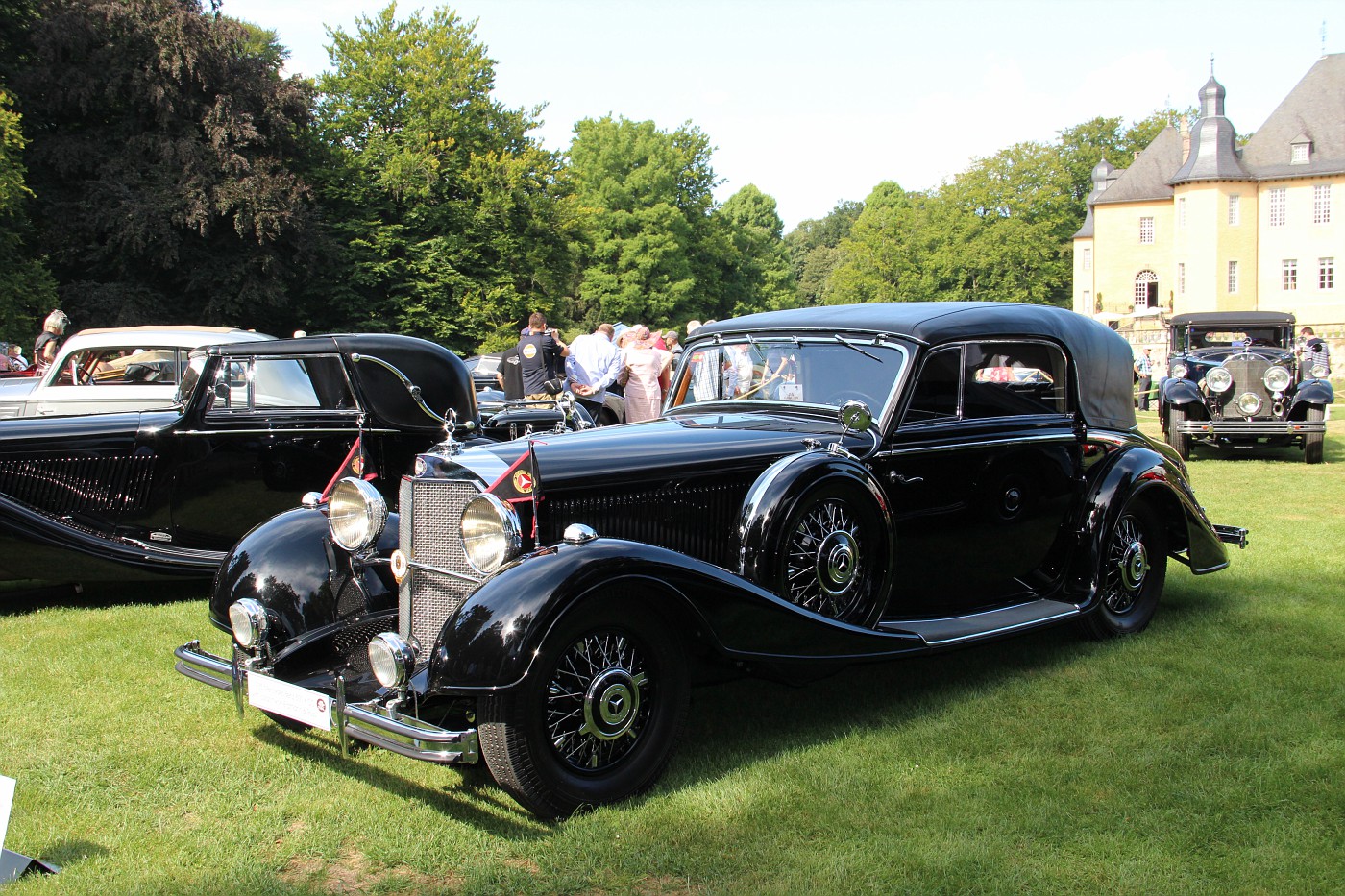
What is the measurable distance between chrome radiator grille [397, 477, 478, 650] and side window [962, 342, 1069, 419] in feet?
9.09

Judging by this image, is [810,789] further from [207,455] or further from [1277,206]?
[1277,206]

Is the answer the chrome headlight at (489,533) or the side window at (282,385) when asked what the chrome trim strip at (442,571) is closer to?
the chrome headlight at (489,533)

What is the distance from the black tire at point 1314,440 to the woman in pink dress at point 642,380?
8.62 m

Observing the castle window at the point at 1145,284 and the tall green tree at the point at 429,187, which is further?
the castle window at the point at 1145,284

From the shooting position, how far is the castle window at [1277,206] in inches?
2357

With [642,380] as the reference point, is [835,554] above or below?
below

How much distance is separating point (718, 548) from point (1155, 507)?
10.4ft

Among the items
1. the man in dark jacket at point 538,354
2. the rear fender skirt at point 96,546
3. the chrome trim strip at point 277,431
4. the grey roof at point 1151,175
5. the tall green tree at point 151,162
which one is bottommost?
the rear fender skirt at point 96,546

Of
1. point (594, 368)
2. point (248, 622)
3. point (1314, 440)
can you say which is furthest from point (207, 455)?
point (1314, 440)

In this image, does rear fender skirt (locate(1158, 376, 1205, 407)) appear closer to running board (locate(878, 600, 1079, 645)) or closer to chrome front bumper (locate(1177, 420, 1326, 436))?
chrome front bumper (locate(1177, 420, 1326, 436))

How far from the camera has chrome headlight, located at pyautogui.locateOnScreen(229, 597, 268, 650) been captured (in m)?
4.34

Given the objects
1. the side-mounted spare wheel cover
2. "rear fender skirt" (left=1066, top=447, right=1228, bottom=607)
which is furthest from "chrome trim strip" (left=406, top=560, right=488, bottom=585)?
"rear fender skirt" (left=1066, top=447, right=1228, bottom=607)

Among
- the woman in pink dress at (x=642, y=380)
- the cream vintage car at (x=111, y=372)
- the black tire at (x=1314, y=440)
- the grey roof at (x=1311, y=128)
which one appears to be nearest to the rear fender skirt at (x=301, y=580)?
the cream vintage car at (x=111, y=372)

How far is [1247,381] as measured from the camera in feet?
48.4
